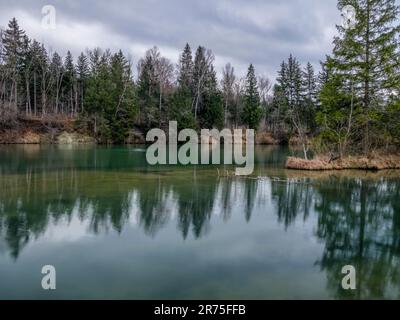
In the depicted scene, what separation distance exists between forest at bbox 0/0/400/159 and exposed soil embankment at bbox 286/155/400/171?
75 centimetres

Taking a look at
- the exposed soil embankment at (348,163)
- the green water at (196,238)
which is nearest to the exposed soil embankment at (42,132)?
the green water at (196,238)

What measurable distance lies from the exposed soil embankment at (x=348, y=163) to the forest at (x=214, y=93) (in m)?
0.75

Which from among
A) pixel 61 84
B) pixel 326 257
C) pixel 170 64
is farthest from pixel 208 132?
pixel 326 257

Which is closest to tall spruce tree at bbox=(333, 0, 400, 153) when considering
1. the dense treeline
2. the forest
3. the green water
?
the forest

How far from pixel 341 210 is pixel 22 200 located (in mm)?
10164

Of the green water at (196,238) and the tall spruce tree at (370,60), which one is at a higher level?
the tall spruce tree at (370,60)

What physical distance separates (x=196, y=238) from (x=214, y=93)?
5164cm

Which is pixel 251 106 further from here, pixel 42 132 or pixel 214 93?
pixel 42 132

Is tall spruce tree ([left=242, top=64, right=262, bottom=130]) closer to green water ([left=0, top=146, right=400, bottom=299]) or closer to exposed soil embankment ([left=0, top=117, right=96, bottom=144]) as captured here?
exposed soil embankment ([left=0, top=117, right=96, bottom=144])

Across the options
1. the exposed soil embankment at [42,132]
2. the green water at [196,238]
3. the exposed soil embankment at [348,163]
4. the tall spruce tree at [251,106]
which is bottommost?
the green water at [196,238]

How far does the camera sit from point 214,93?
59062mm

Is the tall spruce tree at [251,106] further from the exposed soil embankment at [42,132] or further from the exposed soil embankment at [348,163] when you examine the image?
the exposed soil embankment at [348,163]

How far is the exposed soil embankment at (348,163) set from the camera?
22312 millimetres

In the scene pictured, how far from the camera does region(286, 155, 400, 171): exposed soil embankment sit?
22.3 meters
